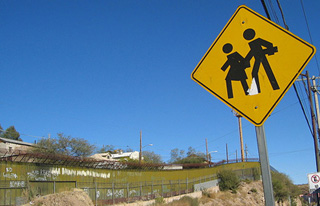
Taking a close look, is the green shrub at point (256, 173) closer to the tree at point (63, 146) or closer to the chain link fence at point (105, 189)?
the chain link fence at point (105, 189)

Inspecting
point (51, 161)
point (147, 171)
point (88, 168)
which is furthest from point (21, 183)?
point (147, 171)

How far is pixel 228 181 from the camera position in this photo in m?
50.6

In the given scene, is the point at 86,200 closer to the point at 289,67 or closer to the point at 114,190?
the point at 114,190

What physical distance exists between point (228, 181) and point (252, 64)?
49.3 metres

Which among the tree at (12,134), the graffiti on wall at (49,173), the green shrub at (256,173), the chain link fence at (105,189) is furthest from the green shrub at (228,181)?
the tree at (12,134)

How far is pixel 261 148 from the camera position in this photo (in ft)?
11.6

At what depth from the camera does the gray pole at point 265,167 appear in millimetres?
3372

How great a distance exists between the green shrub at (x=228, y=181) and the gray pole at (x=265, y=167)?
4839 cm

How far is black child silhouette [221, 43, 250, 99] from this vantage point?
3736 mm

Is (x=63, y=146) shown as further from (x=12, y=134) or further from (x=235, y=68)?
(x=235, y=68)

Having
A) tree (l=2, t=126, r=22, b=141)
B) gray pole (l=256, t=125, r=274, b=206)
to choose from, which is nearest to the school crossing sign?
gray pole (l=256, t=125, r=274, b=206)

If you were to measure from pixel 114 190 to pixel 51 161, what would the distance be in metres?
7.47

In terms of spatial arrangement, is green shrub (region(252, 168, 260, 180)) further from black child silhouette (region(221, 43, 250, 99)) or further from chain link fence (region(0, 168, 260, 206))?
black child silhouette (region(221, 43, 250, 99))

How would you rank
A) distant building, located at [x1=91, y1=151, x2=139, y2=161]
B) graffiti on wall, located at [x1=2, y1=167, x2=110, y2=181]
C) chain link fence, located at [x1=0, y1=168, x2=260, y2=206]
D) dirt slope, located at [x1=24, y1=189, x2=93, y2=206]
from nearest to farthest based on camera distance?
dirt slope, located at [x1=24, y1=189, x2=93, y2=206]
chain link fence, located at [x1=0, y1=168, x2=260, y2=206]
graffiti on wall, located at [x1=2, y1=167, x2=110, y2=181]
distant building, located at [x1=91, y1=151, x2=139, y2=161]
